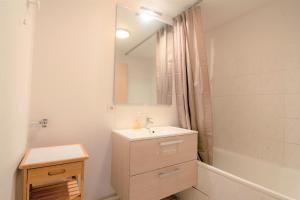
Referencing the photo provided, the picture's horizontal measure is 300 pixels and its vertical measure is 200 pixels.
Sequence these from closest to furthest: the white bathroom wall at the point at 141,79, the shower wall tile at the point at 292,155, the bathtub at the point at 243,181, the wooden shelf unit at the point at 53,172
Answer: the wooden shelf unit at the point at 53,172, the bathtub at the point at 243,181, the shower wall tile at the point at 292,155, the white bathroom wall at the point at 141,79

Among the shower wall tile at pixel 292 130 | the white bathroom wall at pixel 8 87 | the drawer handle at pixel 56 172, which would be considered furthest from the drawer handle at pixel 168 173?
the shower wall tile at pixel 292 130

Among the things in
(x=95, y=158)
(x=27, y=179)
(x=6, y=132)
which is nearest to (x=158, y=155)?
(x=95, y=158)

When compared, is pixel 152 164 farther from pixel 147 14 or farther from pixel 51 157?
pixel 147 14

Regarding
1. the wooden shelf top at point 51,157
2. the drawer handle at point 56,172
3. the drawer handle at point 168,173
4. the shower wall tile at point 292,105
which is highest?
the shower wall tile at point 292,105

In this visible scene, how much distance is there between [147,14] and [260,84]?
5.18 feet

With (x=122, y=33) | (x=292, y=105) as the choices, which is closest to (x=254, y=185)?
(x=292, y=105)

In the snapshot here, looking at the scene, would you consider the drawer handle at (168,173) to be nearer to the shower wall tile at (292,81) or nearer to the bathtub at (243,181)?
the bathtub at (243,181)

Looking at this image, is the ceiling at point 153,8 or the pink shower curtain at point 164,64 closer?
the ceiling at point 153,8

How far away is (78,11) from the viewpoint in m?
1.42

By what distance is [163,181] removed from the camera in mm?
1327

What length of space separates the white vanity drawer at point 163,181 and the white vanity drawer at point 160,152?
47 millimetres

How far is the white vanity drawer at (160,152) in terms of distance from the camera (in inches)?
47.2

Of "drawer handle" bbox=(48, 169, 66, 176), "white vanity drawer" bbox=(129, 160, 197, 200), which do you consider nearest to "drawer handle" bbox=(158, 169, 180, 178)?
"white vanity drawer" bbox=(129, 160, 197, 200)

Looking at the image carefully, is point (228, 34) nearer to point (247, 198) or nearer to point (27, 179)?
point (247, 198)
